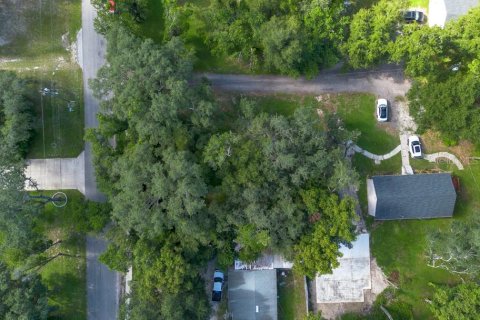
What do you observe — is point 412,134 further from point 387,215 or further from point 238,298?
point 238,298

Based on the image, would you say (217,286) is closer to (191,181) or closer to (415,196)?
(191,181)

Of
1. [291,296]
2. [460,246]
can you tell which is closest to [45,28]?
[291,296]

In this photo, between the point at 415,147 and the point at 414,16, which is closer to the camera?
the point at 415,147

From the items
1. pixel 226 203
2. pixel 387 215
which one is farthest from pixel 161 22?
pixel 387 215

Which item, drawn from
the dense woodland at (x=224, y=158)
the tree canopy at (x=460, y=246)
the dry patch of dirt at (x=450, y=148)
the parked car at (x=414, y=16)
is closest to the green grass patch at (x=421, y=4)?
the parked car at (x=414, y=16)

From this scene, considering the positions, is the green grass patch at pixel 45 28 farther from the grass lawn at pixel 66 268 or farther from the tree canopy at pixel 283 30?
the grass lawn at pixel 66 268

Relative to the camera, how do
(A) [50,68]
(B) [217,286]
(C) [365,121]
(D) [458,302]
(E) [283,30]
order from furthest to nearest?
1. (A) [50,68]
2. (C) [365,121]
3. (B) [217,286]
4. (E) [283,30]
5. (D) [458,302]
